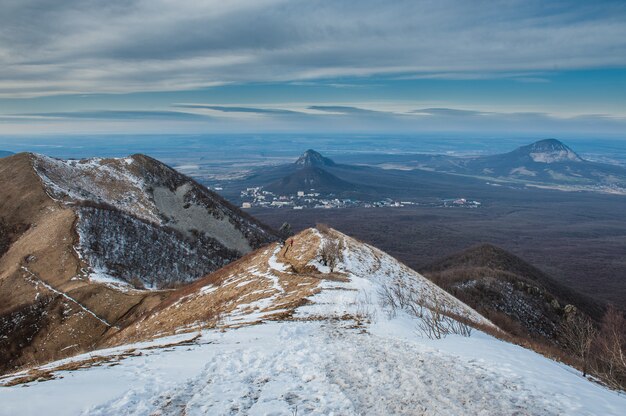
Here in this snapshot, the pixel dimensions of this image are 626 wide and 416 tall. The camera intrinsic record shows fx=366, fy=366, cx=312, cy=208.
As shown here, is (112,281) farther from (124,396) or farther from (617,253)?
(617,253)

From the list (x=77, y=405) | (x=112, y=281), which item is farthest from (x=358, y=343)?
(x=112, y=281)

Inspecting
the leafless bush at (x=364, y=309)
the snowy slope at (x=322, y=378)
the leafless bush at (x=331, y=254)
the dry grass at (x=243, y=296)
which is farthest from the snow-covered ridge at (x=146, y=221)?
the snowy slope at (x=322, y=378)

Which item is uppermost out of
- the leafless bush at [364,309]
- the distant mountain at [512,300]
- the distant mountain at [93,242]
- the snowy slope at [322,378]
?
the snowy slope at [322,378]

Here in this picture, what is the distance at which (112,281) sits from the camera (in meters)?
40.3

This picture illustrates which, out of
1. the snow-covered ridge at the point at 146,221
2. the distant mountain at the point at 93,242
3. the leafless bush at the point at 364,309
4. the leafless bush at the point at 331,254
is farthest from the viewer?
the snow-covered ridge at the point at 146,221

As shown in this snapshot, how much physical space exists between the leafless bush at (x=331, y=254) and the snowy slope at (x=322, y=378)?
11.4 metres

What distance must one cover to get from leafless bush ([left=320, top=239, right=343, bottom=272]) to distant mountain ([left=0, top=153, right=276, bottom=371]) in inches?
640

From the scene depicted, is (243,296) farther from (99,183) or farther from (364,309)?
(99,183)

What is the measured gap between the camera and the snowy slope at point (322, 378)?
8656 mm

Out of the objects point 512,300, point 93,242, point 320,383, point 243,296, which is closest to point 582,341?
point 320,383

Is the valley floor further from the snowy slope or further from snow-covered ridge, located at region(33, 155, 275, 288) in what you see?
snow-covered ridge, located at region(33, 155, 275, 288)

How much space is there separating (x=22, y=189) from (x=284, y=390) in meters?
69.0

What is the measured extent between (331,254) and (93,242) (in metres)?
35.9

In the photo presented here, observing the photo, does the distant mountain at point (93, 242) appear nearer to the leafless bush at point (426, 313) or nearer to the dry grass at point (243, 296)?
the dry grass at point (243, 296)
